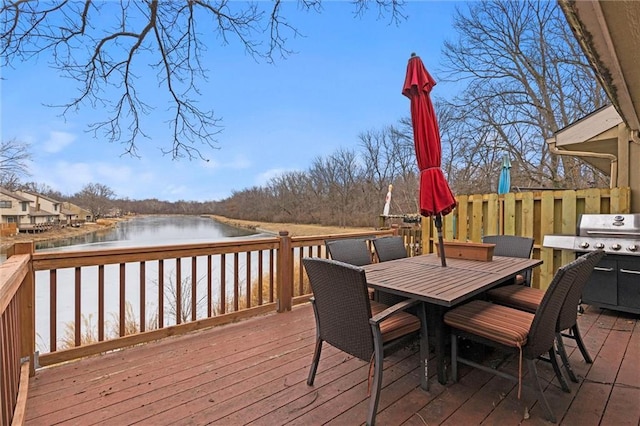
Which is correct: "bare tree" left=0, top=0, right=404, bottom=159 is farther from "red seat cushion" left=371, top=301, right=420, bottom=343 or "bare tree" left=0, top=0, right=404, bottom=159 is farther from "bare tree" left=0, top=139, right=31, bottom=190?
"red seat cushion" left=371, top=301, right=420, bottom=343

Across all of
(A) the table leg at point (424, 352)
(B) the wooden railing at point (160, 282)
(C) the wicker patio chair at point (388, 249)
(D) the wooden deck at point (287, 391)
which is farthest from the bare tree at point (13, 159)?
(A) the table leg at point (424, 352)

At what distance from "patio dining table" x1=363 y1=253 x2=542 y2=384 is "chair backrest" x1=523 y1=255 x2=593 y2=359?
37 cm

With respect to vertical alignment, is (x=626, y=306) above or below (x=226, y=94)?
below

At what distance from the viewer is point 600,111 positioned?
4.69m

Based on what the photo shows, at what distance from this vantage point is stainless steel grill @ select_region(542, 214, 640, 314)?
10.7 ft

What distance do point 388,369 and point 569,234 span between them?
2.99 m

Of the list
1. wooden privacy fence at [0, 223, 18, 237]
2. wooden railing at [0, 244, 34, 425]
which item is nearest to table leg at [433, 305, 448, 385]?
wooden railing at [0, 244, 34, 425]

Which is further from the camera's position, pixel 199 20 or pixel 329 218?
pixel 329 218

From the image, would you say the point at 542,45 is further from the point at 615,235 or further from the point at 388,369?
the point at 388,369

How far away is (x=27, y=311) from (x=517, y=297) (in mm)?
3741

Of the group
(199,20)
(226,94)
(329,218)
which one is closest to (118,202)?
(329,218)

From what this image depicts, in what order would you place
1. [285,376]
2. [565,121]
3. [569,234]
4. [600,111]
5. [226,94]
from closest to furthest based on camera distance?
[285,376] < [569,234] < [600,111] < [226,94] < [565,121]

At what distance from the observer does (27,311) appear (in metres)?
2.31

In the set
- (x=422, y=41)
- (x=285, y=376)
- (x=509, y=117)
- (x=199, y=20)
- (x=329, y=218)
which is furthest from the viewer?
(x=329, y=218)
